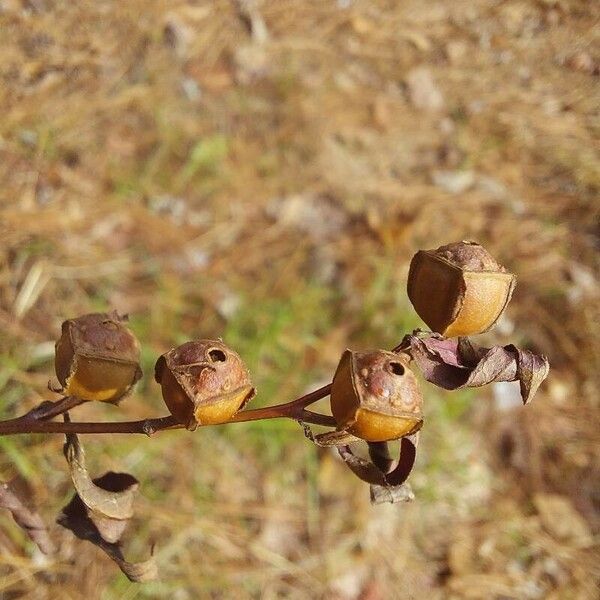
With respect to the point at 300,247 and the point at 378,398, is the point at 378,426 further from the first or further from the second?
the point at 300,247

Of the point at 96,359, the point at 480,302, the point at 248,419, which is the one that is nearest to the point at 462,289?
the point at 480,302

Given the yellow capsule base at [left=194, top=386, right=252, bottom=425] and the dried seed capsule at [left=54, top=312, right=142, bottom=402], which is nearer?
the yellow capsule base at [left=194, top=386, right=252, bottom=425]

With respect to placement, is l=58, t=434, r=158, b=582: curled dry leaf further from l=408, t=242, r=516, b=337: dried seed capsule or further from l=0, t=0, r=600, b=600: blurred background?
l=0, t=0, r=600, b=600: blurred background

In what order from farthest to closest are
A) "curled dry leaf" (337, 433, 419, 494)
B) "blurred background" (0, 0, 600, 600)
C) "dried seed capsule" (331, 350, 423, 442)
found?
"blurred background" (0, 0, 600, 600), "curled dry leaf" (337, 433, 419, 494), "dried seed capsule" (331, 350, 423, 442)

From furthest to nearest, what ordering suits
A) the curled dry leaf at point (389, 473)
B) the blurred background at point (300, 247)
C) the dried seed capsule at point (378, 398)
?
the blurred background at point (300, 247), the curled dry leaf at point (389, 473), the dried seed capsule at point (378, 398)

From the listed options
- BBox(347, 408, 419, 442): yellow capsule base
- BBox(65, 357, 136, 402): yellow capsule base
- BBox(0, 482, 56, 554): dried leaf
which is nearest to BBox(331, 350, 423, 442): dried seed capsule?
BBox(347, 408, 419, 442): yellow capsule base

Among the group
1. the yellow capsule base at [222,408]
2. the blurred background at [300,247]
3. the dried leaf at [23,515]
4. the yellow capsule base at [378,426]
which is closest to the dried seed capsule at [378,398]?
the yellow capsule base at [378,426]

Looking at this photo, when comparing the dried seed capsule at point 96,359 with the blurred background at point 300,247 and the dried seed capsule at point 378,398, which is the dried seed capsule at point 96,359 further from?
the blurred background at point 300,247
